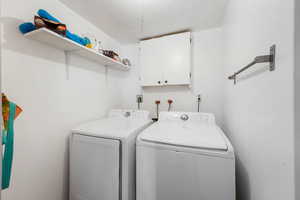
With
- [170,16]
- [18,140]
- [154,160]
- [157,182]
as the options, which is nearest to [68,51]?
[18,140]

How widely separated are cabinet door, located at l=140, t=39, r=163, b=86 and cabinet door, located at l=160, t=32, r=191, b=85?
0.09 m

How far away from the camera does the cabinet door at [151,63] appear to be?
2.01 m

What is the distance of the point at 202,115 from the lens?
154 cm

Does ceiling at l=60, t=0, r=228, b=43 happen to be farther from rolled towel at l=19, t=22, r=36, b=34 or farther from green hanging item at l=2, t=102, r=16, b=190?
green hanging item at l=2, t=102, r=16, b=190

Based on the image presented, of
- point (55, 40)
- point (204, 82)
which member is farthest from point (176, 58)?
point (55, 40)

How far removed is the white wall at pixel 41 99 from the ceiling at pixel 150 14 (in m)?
0.27

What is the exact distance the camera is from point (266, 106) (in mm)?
629

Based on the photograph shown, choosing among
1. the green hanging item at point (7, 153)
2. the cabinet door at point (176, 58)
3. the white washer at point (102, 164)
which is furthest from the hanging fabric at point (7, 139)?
the cabinet door at point (176, 58)

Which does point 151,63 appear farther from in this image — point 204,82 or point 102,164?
point 102,164

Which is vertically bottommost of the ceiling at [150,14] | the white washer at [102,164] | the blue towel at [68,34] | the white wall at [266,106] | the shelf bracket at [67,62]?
the white washer at [102,164]

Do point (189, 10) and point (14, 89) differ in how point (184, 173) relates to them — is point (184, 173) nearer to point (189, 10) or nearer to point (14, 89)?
point (14, 89)

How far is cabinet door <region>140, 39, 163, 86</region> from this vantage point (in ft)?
6.58

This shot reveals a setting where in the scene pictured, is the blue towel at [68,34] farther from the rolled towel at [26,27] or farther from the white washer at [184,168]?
the white washer at [184,168]

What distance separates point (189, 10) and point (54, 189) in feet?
8.63
